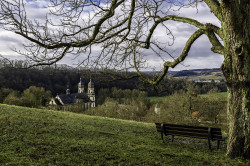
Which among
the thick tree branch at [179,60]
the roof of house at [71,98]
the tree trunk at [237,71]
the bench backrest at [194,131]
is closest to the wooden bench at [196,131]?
the bench backrest at [194,131]

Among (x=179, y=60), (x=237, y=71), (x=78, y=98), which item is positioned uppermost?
(x=179, y=60)

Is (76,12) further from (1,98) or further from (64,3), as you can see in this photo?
(1,98)

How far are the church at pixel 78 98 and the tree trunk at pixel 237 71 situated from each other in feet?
188

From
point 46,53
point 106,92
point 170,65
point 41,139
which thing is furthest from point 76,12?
point 106,92

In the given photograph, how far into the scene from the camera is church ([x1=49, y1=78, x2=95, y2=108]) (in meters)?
63.9

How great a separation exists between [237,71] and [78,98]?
222 ft

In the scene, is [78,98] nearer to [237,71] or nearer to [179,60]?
[179,60]

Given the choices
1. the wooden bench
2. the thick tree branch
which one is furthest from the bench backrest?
the thick tree branch

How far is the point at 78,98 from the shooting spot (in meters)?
69.8

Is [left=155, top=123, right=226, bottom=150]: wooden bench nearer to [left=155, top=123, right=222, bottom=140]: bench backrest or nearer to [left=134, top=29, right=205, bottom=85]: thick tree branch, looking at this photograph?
[left=155, top=123, right=222, bottom=140]: bench backrest

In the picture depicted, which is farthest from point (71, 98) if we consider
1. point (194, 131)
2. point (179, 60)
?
point (179, 60)

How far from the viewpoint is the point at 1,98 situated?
1652 inches

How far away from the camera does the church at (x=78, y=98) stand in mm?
63875

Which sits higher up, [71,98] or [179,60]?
[179,60]
